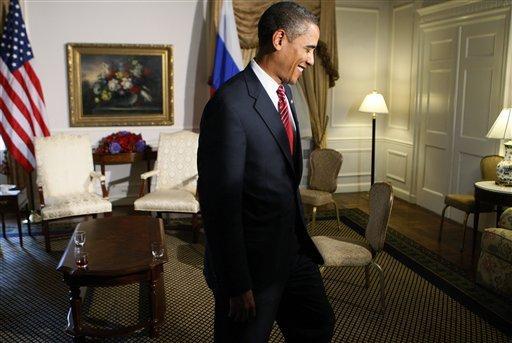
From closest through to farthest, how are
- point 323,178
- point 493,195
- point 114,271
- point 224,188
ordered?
point 224,188 < point 114,271 < point 493,195 < point 323,178

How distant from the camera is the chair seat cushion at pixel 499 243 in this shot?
282 cm

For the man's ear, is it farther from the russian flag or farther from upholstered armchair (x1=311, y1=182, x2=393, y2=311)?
the russian flag

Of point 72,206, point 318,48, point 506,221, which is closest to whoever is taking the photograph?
point 506,221

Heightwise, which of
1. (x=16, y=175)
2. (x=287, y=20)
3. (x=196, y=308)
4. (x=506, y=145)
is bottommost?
(x=196, y=308)

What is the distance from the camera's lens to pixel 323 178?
13.8ft

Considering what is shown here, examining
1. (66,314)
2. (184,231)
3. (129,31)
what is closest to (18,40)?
(129,31)

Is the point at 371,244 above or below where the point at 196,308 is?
above

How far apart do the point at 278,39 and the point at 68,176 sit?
127 inches

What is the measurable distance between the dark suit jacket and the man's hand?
0.02 m

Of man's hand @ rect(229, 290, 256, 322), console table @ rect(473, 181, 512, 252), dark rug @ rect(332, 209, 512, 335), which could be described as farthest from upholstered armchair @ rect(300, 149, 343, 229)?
man's hand @ rect(229, 290, 256, 322)

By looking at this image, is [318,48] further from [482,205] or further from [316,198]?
[482,205]

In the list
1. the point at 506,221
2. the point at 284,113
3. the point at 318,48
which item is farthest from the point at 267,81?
the point at 318,48

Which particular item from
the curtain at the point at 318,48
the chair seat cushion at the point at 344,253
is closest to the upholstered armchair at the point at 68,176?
the curtain at the point at 318,48

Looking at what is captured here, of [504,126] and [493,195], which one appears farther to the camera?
[504,126]
